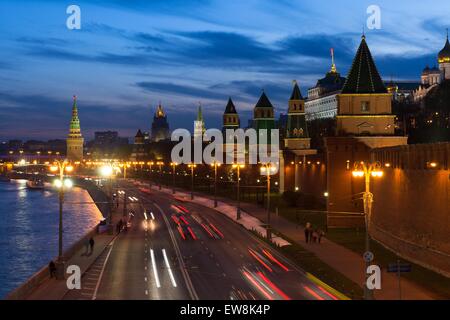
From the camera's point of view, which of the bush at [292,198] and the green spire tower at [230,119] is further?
the green spire tower at [230,119]

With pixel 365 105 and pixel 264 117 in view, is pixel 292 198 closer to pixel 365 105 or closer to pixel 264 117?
pixel 365 105

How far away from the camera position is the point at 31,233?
7700 cm

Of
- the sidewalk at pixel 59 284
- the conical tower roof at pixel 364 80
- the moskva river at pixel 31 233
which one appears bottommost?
the moskva river at pixel 31 233

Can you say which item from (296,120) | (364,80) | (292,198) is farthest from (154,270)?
(296,120)

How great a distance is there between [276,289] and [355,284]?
3.30 metres

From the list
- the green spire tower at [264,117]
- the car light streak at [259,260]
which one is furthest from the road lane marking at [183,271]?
the green spire tower at [264,117]

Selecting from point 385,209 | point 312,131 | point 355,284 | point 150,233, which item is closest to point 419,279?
point 355,284

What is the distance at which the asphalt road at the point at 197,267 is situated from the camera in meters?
29.5

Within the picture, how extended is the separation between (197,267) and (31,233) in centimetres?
4413

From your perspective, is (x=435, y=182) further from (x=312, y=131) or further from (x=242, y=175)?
(x=312, y=131)

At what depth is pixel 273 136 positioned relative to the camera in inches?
4542

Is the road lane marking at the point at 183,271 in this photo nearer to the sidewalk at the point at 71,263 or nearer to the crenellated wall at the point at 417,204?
the sidewalk at the point at 71,263

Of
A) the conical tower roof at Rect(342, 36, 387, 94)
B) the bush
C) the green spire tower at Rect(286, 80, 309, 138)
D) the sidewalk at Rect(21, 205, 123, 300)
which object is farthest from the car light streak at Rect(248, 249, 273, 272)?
Result: the green spire tower at Rect(286, 80, 309, 138)

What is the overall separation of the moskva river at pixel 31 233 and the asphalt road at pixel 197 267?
661 centimetres
